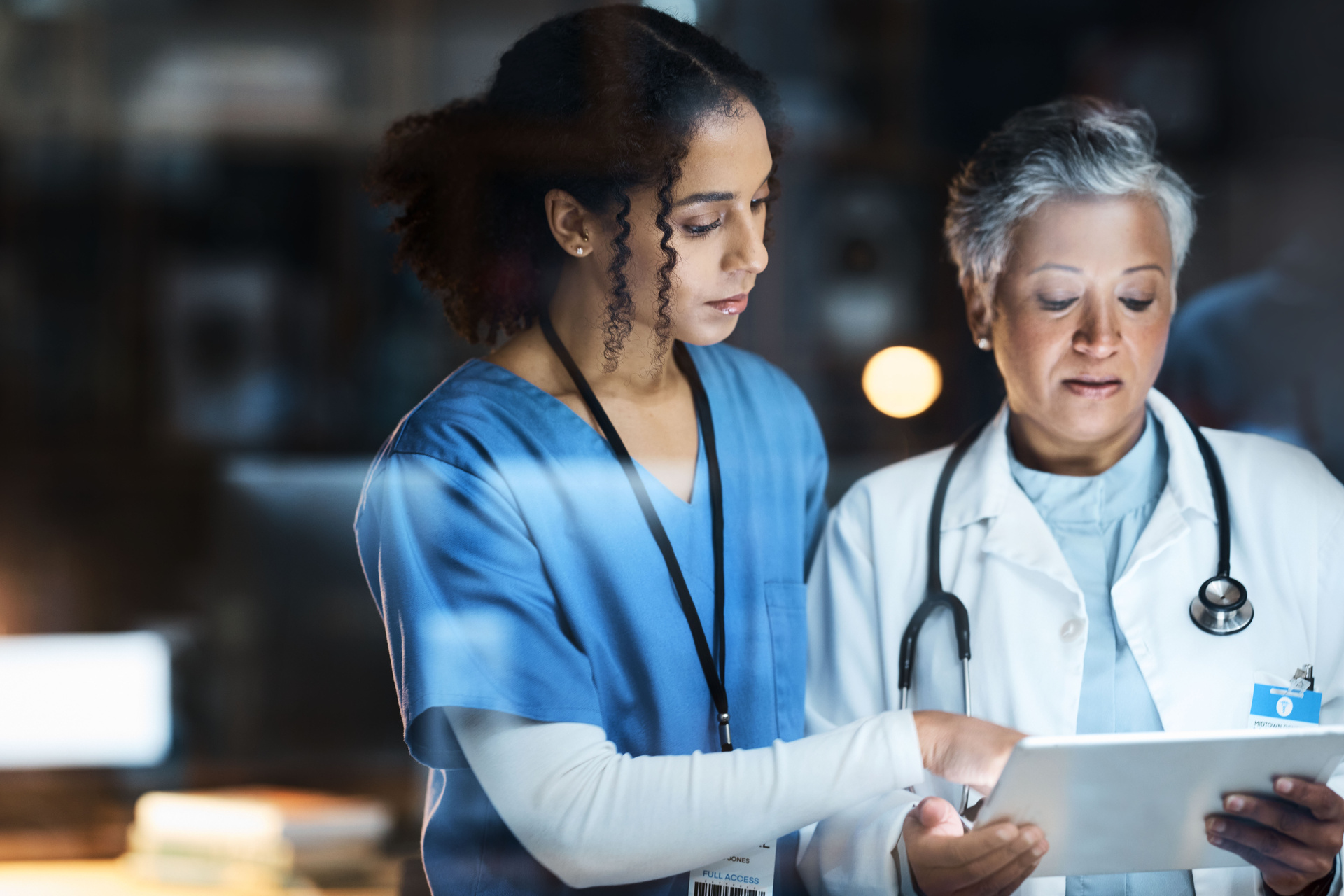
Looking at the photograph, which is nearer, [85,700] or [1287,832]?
[1287,832]

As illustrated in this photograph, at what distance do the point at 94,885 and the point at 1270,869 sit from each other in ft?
4.83

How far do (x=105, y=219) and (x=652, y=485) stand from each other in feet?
2.39

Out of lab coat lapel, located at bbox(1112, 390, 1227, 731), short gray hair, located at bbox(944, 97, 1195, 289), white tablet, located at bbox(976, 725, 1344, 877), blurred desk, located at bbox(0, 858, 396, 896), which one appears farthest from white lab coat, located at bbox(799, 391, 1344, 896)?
blurred desk, located at bbox(0, 858, 396, 896)

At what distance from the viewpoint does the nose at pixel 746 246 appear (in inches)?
47.8

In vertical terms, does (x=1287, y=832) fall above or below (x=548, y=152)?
below

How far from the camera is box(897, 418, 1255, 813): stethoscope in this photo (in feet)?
4.14

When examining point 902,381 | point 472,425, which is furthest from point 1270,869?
point 472,425

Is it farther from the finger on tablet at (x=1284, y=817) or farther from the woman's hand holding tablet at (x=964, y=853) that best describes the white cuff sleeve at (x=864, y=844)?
the finger on tablet at (x=1284, y=817)

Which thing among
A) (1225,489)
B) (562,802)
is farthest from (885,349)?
(562,802)

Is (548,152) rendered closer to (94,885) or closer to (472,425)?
(472,425)

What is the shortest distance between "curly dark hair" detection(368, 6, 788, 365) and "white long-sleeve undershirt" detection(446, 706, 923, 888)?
461 millimetres

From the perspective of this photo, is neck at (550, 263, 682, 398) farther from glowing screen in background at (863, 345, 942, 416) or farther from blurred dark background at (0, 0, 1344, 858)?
glowing screen in background at (863, 345, 942, 416)

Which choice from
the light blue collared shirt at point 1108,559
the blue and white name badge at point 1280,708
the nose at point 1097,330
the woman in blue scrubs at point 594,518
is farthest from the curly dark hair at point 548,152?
the blue and white name badge at point 1280,708

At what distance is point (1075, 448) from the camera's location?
4.44 ft
